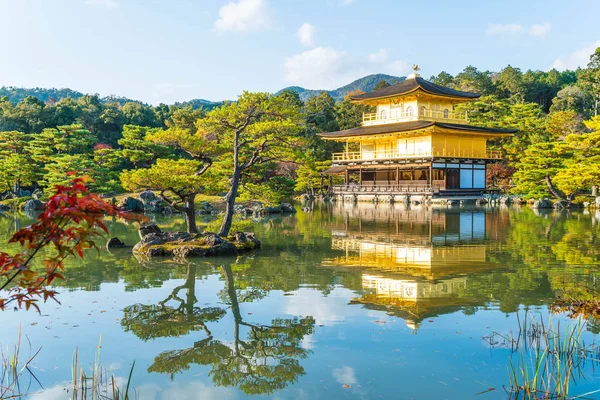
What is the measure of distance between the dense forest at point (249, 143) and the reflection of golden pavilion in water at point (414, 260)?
3.14m

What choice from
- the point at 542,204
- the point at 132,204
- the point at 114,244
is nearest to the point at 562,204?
the point at 542,204

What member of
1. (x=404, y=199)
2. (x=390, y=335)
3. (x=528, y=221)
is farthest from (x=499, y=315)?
(x=404, y=199)

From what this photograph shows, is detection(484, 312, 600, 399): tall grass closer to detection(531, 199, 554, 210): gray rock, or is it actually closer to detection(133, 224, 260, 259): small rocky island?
detection(133, 224, 260, 259): small rocky island

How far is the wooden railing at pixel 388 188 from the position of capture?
3175cm

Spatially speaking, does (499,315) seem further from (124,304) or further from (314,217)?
(314,217)

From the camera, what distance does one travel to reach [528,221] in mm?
20234

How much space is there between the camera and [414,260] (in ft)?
36.8

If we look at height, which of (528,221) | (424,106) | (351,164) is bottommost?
(528,221)

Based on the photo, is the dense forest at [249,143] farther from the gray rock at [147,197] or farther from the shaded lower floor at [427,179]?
the shaded lower floor at [427,179]

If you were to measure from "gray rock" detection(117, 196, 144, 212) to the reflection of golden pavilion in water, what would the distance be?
1288cm

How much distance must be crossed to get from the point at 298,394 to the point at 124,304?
4101 mm

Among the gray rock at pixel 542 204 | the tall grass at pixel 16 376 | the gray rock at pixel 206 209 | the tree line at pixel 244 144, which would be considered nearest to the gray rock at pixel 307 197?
the tree line at pixel 244 144

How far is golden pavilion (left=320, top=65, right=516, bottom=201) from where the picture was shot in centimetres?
3297

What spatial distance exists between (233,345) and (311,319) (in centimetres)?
132
